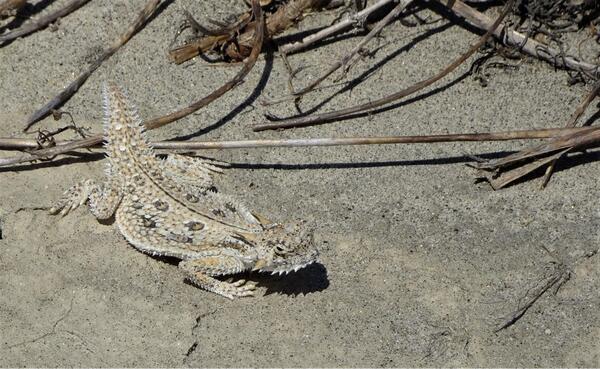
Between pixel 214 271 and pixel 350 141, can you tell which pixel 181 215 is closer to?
pixel 214 271

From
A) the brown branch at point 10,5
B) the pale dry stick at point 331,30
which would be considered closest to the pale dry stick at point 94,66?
the brown branch at point 10,5

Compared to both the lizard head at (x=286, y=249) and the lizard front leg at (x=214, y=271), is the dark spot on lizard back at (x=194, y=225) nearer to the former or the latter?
the lizard front leg at (x=214, y=271)

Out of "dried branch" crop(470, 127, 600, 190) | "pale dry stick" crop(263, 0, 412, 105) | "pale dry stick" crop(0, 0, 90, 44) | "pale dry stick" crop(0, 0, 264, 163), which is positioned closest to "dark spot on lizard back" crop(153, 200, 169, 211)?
"pale dry stick" crop(0, 0, 264, 163)

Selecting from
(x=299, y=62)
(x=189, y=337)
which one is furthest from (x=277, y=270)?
(x=299, y=62)

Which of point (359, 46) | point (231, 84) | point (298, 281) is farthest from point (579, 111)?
point (231, 84)

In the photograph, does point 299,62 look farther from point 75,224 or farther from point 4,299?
point 4,299
